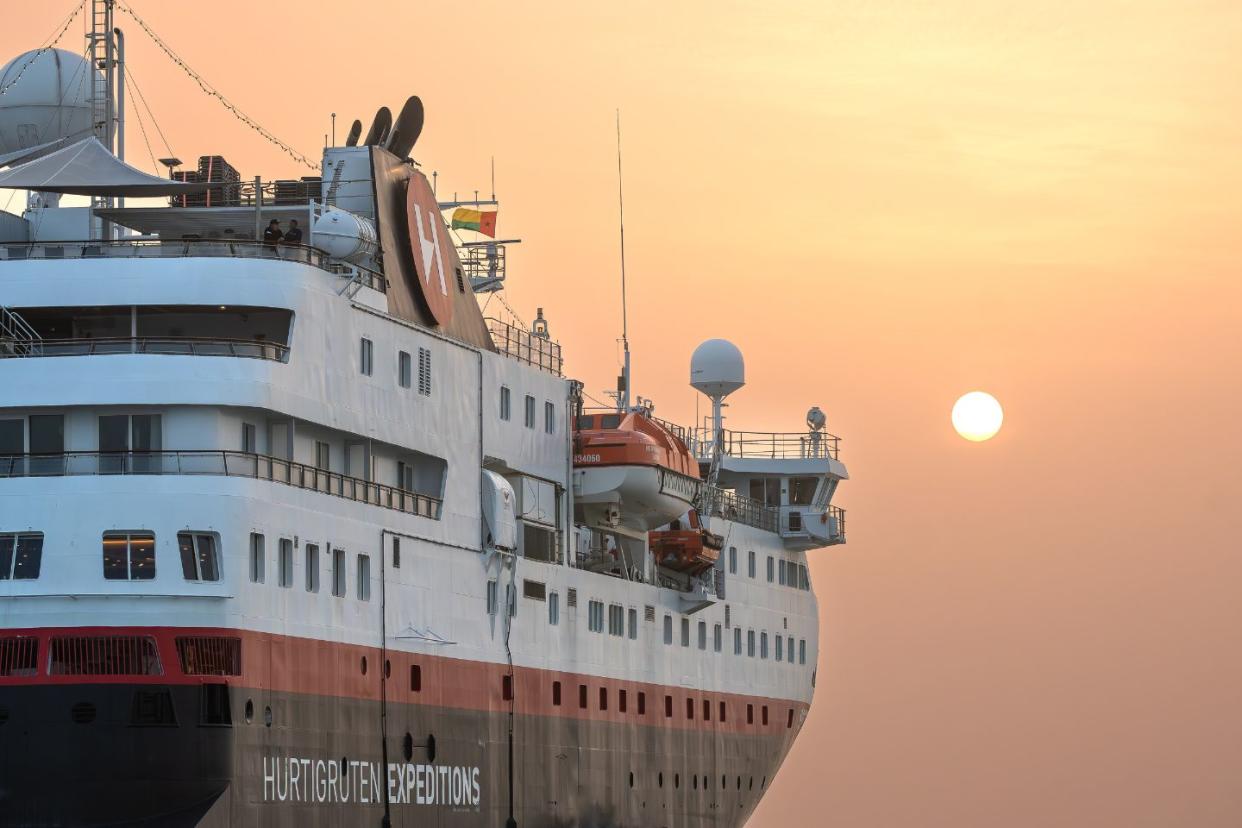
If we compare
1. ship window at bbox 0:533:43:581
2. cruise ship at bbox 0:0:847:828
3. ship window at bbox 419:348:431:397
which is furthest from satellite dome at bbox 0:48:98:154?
ship window at bbox 0:533:43:581

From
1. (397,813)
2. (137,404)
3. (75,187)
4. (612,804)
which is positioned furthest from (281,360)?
(612,804)

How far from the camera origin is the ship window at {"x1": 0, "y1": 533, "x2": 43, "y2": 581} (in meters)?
46.1

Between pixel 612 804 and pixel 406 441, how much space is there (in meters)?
16.8

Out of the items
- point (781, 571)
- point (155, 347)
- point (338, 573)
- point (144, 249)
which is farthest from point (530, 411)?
point (781, 571)

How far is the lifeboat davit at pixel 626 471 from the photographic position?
6694 cm

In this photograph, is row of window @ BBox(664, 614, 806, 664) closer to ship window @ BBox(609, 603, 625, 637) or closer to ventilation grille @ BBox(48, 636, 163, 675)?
ship window @ BBox(609, 603, 625, 637)

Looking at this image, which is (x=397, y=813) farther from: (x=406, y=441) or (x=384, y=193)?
(x=384, y=193)

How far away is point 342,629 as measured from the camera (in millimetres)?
51156

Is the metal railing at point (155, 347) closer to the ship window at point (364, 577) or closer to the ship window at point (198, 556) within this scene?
the ship window at point (198, 556)

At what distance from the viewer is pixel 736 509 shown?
81.0 metres

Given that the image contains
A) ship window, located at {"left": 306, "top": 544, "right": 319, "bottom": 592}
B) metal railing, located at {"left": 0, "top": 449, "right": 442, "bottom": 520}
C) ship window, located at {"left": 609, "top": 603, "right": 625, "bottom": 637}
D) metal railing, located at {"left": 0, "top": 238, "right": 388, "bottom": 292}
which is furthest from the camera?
ship window, located at {"left": 609, "top": 603, "right": 625, "bottom": 637}

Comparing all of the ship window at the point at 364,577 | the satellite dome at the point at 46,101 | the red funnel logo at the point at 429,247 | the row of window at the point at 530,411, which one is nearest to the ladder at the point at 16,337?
the ship window at the point at 364,577

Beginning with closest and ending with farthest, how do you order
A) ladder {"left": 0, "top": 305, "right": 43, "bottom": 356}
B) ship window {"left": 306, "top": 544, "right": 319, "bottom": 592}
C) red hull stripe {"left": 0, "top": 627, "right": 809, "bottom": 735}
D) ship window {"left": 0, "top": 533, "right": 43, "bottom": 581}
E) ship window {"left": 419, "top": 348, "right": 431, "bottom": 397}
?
red hull stripe {"left": 0, "top": 627, "right": 809, "bottom": 735} < ship window {"left": 0, "top": 533, "right": 43, "bottom": 581} < ladder {"left": 0, "top": 305, "right": 43, "bottom": 356} < ship window {"left": 306, "top": 544, "right": 319, "bottom": 592} < ship window {"left": 419, "top": 348, "right": 431, "bottom": 397}

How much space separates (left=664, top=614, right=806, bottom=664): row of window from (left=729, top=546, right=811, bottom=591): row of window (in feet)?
6.52
